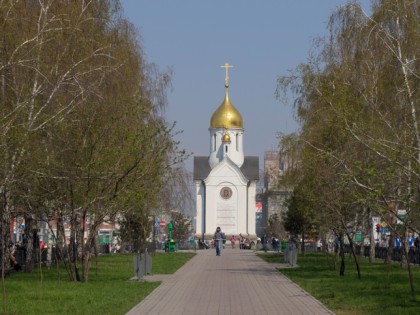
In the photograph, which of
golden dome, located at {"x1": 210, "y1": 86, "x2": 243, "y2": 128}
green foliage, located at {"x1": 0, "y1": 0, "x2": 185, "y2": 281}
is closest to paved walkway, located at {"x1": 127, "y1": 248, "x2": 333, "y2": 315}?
green foliage, located at {"x1": 0, "y1": 0, "x2": 185, "y2": 281}

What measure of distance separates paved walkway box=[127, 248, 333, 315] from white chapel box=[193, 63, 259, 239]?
9522 cm

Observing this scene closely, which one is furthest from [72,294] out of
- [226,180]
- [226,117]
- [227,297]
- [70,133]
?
[226,117]

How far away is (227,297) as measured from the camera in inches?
963

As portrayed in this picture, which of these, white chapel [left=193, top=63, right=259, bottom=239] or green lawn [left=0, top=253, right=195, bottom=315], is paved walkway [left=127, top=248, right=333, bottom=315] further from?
white chapel [left=193, top=63, right=259, bottom=239]

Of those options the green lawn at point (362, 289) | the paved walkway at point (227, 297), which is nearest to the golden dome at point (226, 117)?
the green lawn at point (362, 289)

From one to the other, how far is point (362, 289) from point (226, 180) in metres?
105

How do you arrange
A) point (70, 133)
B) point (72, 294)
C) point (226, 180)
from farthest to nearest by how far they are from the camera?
point (226, 180) < point (70, 133) < point (72, 294)

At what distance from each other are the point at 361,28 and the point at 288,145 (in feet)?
29.2

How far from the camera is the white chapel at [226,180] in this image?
13025 cm

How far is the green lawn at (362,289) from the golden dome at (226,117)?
96.2 m

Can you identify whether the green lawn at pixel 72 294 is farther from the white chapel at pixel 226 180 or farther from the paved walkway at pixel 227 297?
the white chapel at pixel 226 180

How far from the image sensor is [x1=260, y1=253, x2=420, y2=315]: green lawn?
70.8 feet

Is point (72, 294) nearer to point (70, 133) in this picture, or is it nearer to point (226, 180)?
point (70, 133)

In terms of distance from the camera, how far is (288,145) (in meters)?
47.3
